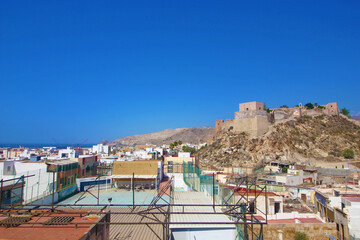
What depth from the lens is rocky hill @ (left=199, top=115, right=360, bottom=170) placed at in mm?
40656

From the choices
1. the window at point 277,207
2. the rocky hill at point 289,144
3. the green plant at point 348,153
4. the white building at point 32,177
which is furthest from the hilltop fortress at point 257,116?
the white building at point 32,177

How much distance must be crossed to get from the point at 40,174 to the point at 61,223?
8817 mm

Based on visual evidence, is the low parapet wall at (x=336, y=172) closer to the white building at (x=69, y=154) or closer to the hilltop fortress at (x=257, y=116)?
the hilltop fortress at (x=257, y=116)

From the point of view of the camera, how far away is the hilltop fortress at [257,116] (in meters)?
47.4

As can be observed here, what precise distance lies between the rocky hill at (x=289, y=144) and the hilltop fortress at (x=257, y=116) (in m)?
1.51

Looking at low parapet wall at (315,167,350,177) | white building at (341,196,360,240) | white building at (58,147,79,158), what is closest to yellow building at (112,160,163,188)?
white building at (58,147,79,158)

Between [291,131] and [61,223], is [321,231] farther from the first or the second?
[291,131]

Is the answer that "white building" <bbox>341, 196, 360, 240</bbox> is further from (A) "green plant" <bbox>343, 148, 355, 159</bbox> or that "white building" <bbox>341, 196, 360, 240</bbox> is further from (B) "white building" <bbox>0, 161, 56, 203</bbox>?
(A) "green plant" <bbox>343, 148, 355, 159</bbox>

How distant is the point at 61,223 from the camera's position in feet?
19.5

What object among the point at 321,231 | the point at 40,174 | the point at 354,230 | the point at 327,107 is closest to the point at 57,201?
the point at 40,174

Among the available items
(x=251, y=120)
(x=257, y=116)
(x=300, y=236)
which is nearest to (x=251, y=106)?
(x=257, y=116)

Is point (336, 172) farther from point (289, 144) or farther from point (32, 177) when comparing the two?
point (32, 177)

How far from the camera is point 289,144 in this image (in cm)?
4284

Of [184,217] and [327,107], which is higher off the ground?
[327,107]
